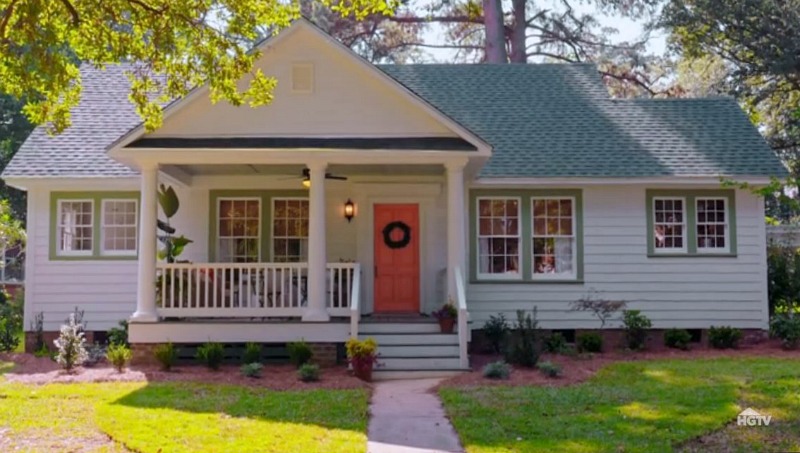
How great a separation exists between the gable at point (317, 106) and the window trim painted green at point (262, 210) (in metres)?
2.59

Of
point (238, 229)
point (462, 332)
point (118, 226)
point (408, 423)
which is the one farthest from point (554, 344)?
point (118, 226)

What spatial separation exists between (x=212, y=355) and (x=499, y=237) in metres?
6.16

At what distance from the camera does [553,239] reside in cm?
1501

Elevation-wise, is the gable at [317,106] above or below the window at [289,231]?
above

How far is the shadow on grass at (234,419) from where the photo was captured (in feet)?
23.6

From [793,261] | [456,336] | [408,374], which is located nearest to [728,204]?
[793,261]

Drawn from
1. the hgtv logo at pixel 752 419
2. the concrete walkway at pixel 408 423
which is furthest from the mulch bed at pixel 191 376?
the hgtv logo at pixel 752 419

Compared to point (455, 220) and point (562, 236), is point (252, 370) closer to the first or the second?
point (455, 220)

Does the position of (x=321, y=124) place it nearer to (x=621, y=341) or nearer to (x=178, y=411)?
(x=178, y=411)

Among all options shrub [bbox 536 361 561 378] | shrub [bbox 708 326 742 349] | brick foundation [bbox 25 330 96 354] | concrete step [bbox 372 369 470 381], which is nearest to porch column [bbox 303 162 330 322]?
concrete step [bbox 372 369 470 381]

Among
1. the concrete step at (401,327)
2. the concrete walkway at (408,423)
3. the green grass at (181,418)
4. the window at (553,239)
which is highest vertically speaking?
the window at (553,239)

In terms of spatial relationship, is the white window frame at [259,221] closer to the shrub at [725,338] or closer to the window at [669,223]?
the window at [669,223]

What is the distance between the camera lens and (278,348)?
42.3 feet

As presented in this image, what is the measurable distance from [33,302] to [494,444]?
1115 cm
